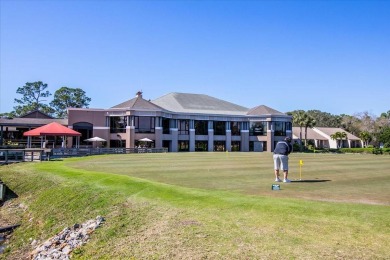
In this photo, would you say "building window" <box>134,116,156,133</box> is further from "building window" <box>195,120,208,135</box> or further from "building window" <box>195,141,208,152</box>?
"building window" <box>195,141,208,152</box>

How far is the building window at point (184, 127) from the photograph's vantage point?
66.2 meters

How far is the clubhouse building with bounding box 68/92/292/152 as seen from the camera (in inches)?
2325

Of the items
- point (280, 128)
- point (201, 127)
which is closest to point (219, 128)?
point (201, 127)

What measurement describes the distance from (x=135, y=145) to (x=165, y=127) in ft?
23.5

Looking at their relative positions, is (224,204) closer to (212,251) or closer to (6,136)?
(212,251)

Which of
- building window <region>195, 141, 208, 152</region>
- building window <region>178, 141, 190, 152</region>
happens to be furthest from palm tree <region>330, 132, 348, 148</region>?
building window <region>178, 141, 190, 152</region>

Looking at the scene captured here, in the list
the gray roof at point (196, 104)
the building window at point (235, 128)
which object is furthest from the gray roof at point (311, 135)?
the building window at point (235, 128)

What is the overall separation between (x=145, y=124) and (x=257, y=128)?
81.6ft

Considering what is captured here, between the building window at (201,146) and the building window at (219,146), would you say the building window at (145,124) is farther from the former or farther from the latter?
the building window at (219,146)

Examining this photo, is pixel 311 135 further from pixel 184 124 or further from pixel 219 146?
pixel 184 124

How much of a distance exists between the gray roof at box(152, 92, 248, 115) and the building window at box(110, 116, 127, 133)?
35.3ft

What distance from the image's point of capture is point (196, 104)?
7344 centimetres

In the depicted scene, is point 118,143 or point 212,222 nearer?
point 212,222

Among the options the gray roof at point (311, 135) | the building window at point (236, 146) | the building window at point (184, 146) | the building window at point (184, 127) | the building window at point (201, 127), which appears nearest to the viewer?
the building window at point (184, 127)
